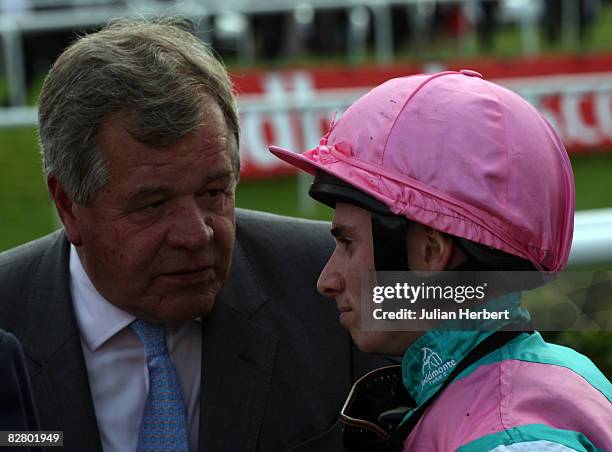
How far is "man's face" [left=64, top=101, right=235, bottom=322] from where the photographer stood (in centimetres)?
249

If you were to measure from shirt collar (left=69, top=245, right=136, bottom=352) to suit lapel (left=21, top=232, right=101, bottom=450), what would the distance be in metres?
0.04

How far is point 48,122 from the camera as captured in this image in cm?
261

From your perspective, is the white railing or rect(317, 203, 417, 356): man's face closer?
rect(317, 203, 417, 356): man's face

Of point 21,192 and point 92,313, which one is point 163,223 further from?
point 21,192

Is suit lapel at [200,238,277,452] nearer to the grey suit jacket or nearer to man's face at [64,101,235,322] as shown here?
the grey suit jacket

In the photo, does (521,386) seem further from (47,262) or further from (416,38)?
(416,38)

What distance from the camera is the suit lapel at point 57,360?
2529 millimetres

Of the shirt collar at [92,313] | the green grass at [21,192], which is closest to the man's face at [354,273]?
the shirt collar at [92,313]

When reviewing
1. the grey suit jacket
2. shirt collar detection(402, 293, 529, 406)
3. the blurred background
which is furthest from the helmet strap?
the blurred background

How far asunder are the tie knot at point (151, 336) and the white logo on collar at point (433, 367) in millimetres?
794

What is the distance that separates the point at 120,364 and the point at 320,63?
11.9 metres

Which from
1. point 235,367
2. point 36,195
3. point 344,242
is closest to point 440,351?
point 344,242

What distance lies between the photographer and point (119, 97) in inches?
98.3

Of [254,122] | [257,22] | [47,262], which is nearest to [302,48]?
[257,22]
